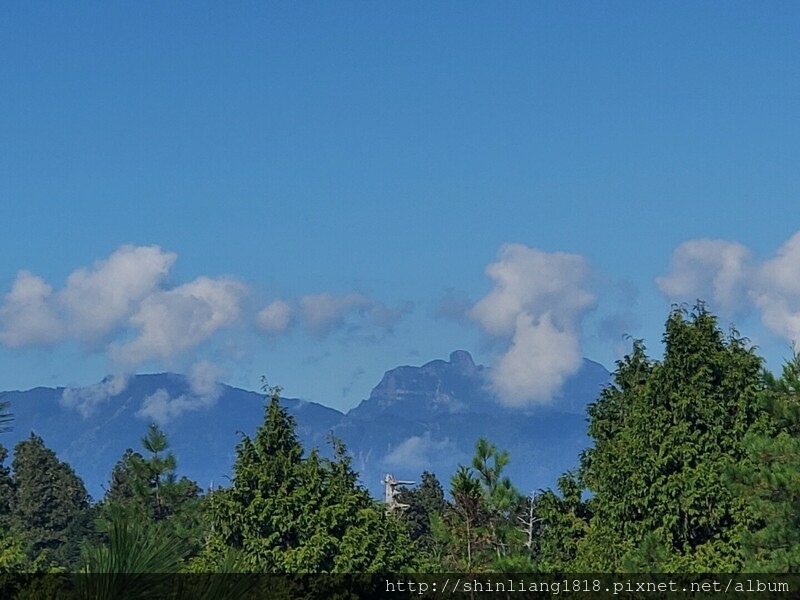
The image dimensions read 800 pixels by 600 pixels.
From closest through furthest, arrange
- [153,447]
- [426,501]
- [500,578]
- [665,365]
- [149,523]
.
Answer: [149,523] → [500,578] → [665,365] → [153,447] → [426,501]

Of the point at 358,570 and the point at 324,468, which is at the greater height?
the point at 324,468

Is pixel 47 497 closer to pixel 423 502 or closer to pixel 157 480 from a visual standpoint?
pixel 423 502

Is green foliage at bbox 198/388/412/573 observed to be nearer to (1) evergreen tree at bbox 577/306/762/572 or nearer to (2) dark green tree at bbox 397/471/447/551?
(1) evergreen tree at bbox 577/306/762/572

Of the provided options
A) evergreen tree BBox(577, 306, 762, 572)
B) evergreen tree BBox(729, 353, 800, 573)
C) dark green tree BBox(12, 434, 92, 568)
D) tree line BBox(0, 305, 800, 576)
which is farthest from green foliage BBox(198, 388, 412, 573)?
dark green tree BBox(12, 434, 92, 568)

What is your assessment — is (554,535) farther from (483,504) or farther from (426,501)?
(426,501)

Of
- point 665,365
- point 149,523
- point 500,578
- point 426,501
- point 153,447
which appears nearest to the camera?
point 149,523

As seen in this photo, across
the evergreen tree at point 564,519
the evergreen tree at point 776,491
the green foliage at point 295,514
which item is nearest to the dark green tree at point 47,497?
the green foliage at point 295,514

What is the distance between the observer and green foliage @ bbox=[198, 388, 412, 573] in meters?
15.8

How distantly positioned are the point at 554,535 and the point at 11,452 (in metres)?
30.4

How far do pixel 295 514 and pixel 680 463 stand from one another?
512cm

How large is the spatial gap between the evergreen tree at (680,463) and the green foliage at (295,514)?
2899mm

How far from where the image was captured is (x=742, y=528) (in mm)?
14258

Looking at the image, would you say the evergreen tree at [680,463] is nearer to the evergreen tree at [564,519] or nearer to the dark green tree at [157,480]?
the evergreen tree at [564,519]

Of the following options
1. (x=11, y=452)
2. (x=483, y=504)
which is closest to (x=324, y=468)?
(x=483, y=504)
